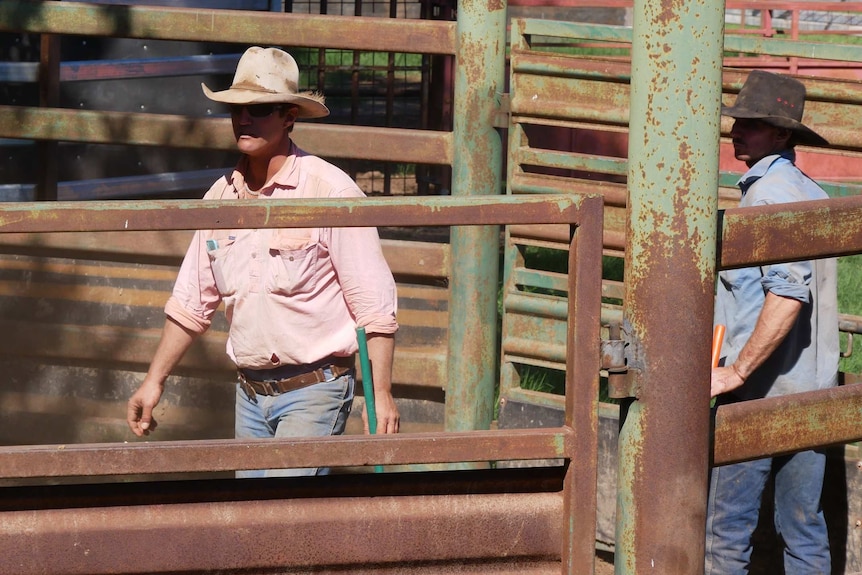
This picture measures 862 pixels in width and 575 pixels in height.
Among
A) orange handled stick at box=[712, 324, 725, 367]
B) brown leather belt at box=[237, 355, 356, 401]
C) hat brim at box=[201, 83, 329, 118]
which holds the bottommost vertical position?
brown leather belt at box=[237, 355, 356, 401]

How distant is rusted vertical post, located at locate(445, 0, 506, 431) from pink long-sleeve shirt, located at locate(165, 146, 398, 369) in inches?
24.2

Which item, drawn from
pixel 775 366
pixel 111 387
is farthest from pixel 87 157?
pixel 775 366

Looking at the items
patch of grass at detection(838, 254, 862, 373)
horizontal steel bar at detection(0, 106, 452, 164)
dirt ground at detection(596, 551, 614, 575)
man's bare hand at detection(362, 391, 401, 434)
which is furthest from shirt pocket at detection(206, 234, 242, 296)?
patch of grass at detection(838, 254, 862, 373)

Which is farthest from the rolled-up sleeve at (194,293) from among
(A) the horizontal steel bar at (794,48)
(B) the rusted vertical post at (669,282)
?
(A) the horizontal steel bar at (794,48)

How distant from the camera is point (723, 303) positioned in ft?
13.7

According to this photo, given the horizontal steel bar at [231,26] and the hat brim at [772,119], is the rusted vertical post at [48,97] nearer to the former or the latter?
the horizontal steel bar at [231,26]

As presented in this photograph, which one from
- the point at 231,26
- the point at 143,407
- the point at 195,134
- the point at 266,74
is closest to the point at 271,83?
the point at 266,74

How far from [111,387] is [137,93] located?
2422 mm

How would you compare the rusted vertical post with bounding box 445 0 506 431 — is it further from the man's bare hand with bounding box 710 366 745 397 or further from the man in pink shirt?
the man's bare hand with bounding box 710 366 745 397

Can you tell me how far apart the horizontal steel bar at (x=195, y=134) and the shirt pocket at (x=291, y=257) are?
0.77m

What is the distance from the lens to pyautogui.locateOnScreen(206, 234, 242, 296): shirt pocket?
3709mm

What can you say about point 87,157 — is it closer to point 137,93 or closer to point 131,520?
point 137,93

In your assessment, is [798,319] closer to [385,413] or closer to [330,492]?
[385,413]

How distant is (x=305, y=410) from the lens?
3742mm
